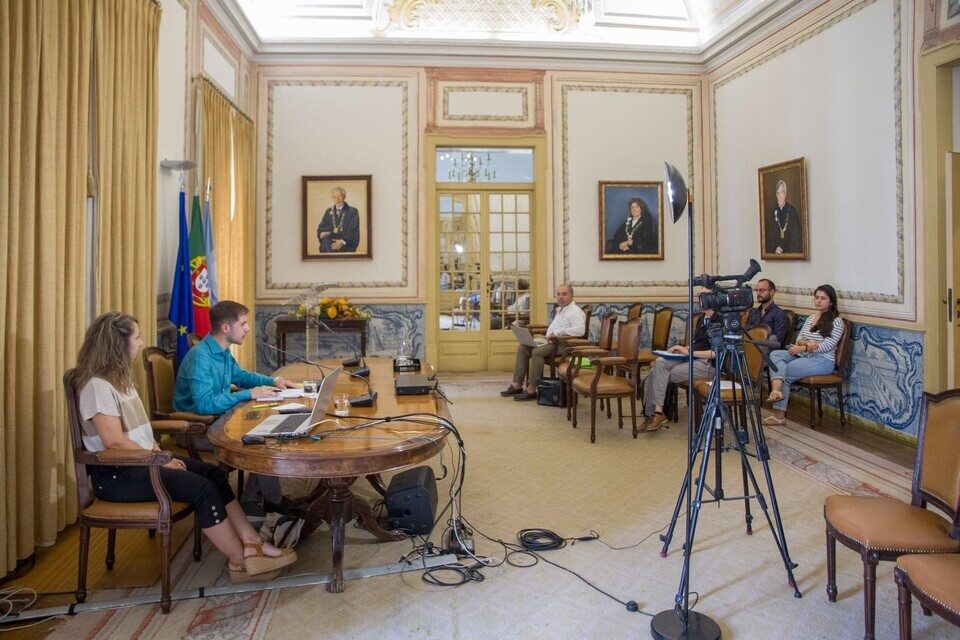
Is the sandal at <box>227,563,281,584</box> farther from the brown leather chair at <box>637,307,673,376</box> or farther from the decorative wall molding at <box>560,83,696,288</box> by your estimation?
the decorative wall molding at <box>560,83,696,288</box>

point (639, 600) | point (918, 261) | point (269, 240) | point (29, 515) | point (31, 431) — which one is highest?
point (269, 240)

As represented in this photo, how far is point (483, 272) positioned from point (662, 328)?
243cm

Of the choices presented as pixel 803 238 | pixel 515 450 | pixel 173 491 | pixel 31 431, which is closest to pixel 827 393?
pixel 803 238

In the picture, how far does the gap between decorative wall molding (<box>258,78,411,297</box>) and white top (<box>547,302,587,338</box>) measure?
225cm

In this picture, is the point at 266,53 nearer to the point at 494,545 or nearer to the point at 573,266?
the point at 573,266

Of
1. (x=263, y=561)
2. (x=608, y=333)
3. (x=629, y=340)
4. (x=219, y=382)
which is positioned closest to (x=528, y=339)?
(x=608, y=333)

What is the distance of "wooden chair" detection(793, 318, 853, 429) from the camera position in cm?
573

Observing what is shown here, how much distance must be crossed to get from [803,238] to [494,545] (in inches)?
192

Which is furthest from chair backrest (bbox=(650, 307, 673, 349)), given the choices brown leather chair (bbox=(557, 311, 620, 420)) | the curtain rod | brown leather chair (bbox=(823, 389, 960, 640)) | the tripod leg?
the curtain rod

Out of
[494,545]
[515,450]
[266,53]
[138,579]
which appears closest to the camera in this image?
[138,579]

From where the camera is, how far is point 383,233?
8445mm

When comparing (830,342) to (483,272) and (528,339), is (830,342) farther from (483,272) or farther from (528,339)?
(483,272)

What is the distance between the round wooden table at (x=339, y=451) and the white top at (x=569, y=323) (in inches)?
140

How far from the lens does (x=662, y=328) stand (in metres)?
7.54
